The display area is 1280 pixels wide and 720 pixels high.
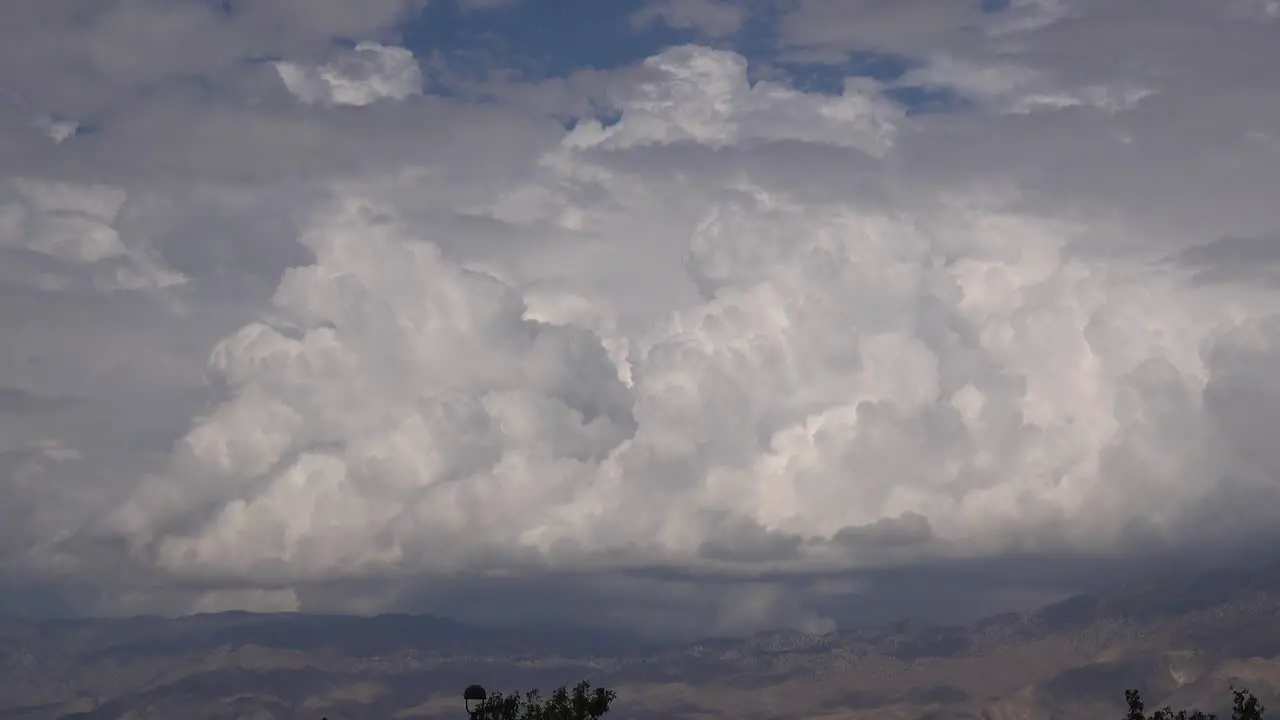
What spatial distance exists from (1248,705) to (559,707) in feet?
202

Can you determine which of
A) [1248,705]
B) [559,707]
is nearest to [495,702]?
[559,707]

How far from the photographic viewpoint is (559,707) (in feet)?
477

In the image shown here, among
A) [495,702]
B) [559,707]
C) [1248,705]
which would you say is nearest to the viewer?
[1248,705]

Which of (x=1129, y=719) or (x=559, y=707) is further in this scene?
(x=559, y=707)

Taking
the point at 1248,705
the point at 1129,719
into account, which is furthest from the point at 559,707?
the point at 1248,705

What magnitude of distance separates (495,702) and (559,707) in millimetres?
A: 15382

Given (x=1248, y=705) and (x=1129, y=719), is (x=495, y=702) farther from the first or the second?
(x=1248, y=705)

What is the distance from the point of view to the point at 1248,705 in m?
125

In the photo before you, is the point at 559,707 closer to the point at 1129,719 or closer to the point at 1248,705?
the point at 1129,719

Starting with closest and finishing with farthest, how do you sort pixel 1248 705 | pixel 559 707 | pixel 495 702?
pixel 1248 705, pixel 559 707, pixel 495 702

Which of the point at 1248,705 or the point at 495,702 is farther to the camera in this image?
the point at 495,702

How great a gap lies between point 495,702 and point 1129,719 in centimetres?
6398

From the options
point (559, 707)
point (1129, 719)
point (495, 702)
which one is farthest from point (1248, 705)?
point (495, 702)

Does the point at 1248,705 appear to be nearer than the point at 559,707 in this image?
Yes
